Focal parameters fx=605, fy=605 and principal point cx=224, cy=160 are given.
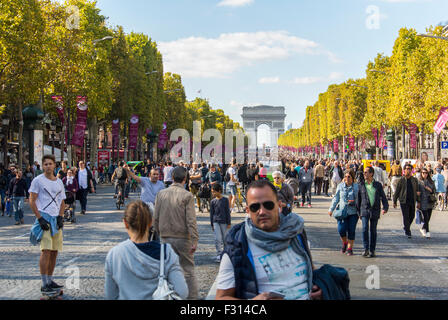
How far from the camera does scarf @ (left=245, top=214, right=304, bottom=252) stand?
3354 mm

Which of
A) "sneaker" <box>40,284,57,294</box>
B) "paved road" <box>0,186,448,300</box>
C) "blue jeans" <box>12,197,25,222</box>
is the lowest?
"paved road" <box>0,186,448,300</box>

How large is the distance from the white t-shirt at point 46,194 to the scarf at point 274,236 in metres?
4.98

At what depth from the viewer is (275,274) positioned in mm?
3375

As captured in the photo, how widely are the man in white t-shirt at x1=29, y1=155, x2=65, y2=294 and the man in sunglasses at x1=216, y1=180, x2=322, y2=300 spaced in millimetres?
4632

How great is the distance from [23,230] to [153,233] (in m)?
9.60

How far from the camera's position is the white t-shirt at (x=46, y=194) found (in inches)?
307

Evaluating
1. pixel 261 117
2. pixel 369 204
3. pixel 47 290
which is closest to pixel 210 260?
pixel 369 204

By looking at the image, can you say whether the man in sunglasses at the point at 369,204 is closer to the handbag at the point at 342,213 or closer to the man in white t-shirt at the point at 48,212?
the handbag at the point at 342,213

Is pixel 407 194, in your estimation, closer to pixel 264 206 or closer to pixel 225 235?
pixel 225 235

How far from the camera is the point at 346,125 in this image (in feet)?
243

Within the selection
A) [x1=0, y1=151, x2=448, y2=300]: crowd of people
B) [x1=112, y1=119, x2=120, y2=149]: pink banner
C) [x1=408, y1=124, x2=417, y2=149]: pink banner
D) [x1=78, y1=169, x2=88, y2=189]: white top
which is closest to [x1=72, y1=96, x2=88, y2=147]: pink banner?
[x1=112, y1=119, x2=120, y2=149]: pink banner

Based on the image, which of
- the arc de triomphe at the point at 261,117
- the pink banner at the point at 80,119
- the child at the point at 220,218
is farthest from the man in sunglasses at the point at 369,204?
the arc de triomphe at the point at 261,117

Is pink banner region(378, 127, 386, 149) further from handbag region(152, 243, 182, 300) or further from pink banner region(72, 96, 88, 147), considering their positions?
handbag region(152, 243, 182, 300)
